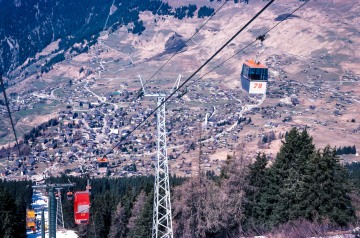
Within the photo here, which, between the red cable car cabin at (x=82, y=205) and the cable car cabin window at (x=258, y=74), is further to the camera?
the red cable car cabin at (x=82, y=205)

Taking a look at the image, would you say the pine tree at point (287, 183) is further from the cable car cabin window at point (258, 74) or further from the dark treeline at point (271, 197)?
the cable car cabin window at point (258, 74)

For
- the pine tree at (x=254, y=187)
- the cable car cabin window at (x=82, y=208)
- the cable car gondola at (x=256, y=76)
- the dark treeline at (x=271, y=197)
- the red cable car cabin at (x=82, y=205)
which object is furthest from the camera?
the pine tree at (x=254, y=187)

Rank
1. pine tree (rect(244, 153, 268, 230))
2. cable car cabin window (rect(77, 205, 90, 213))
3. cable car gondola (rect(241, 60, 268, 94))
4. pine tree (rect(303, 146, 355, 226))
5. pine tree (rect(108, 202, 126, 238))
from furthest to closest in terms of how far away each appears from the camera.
Result: pine tree (rect(108, 202, 126, 238)) → pine tree (rect(244, 153, 268, 230)) → cable car cabin window (rect(77, 205, 90, 213)) → cable car gondola (rect(241, 60, 268, 94)) → pine tree (rect(303, 146, 355, 226))

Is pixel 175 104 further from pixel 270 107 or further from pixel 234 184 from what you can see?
pixel 234 184

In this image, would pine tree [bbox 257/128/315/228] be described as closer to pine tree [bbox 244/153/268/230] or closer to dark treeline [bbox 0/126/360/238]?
dark treeline [bbox 0/126/360/238]

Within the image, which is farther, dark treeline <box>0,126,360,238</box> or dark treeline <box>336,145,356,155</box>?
dark treeline <box>336,145,356,155</box>

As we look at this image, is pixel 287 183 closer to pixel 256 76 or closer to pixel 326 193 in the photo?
pixel 326 193

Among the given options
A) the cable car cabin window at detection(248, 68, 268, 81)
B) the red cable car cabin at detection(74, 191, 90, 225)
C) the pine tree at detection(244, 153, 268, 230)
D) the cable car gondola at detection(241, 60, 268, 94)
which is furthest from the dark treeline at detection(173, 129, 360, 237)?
the red cable car cabin at detection(74, 191, 90, 225)

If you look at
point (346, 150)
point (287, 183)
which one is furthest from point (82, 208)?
point (346, 150)

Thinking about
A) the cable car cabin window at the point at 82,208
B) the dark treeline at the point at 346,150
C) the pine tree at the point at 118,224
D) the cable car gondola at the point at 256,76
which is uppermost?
the cable car gondola at the point at 256,76

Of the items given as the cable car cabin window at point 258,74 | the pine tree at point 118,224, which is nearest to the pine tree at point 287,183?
the cable car cabin window at point 258,74

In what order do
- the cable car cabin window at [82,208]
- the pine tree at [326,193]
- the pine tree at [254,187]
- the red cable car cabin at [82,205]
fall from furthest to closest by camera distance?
the pine tree at [254,187] → the cable car cabin window at [82,208] → the red cable car cabin at [82,205] → the pine tree at [326,193]
